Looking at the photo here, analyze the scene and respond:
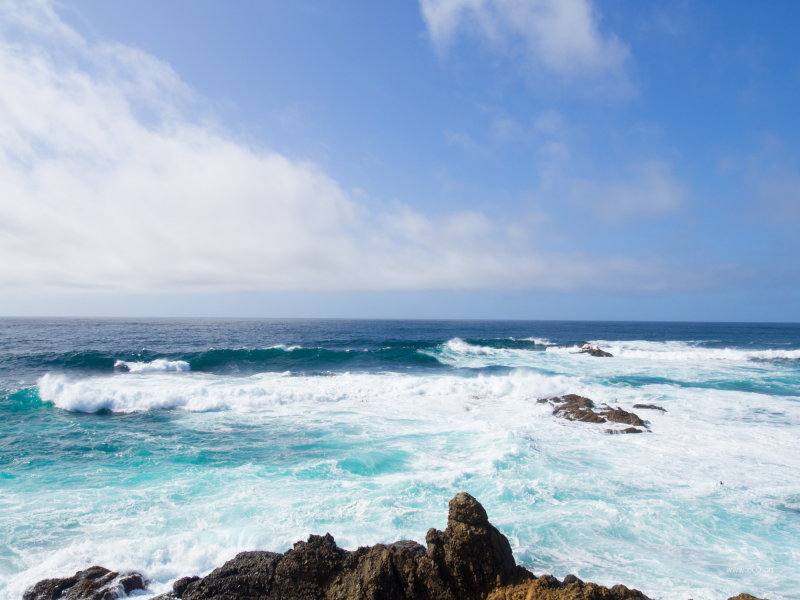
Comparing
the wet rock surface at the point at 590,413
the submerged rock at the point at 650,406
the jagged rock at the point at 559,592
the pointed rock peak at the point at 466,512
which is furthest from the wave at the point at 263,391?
the jagged rock at the point at 559,592

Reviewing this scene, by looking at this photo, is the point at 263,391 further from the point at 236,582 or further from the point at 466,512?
the point at 466,512

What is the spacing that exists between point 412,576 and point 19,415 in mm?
18401

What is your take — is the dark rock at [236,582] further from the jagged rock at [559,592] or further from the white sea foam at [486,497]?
the jagged rock at [559,592]

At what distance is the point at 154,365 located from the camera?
2805cm

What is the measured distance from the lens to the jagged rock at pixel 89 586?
17.0 ft

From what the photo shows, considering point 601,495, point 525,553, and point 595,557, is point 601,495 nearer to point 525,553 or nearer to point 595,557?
point 595,557

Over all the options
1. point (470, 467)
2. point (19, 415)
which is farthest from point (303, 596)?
point (19, 415)

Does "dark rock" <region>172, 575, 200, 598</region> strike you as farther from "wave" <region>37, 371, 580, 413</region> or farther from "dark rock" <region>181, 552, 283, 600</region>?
"wave" <region>37, 371, 580, 413</region>

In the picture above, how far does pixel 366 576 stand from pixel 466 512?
153cm

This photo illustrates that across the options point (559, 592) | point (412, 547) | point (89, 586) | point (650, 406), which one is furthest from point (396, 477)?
point (650, 406)

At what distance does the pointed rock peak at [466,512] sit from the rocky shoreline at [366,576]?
0.01 m

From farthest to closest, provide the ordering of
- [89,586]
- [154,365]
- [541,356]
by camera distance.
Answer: [541,356] < [154,365] < [89,586]

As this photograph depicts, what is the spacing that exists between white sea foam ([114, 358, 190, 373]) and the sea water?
19.8ft

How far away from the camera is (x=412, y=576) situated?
4938mm
